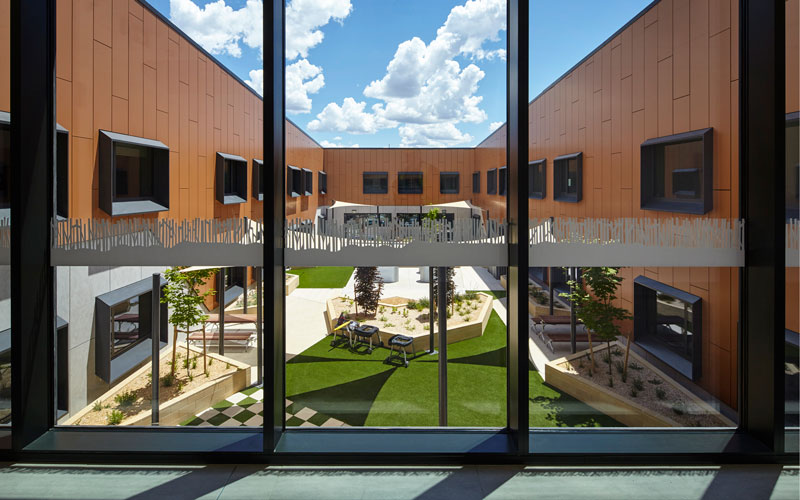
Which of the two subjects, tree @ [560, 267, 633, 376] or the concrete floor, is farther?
tree @ [560, 267, 633, 376]

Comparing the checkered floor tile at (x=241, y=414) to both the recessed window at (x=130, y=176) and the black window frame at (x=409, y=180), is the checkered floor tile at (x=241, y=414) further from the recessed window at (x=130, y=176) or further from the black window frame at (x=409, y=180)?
the black window frame at (x=409, y=180)

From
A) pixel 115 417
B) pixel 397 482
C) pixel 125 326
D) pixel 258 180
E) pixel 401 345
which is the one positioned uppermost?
pixel 258 180

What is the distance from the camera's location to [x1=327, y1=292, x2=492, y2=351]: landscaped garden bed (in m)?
3.06

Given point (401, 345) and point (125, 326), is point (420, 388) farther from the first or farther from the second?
point (125, 326)

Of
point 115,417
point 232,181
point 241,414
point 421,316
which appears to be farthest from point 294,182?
point 115,417

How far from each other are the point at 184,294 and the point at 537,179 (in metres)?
2.53

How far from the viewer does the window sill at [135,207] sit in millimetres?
2959

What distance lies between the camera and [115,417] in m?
3.03

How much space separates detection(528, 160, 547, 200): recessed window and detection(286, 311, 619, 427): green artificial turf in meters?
0.87

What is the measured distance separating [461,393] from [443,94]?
217 centimetres

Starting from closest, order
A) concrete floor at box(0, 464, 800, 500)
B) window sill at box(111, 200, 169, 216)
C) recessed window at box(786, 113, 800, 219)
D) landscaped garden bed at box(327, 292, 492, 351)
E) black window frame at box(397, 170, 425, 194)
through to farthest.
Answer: concrete floor at box(0, 464, 800, 500) < recessed window at box(786, 113, 800, 219) < window sill at box(111, 200, 169, 216) < landscaped garden bed at box(327, 292, 492, 351) < black window frame at box(397, 170, 425, 194)

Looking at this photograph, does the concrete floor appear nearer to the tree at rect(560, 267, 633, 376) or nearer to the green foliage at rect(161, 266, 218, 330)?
the tree at rect(560, 267, 633, 376)

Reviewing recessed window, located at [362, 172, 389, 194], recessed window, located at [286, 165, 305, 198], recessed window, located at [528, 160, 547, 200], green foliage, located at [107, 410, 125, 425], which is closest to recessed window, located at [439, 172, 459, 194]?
recessed window, located at [362, 172, 389, 194]

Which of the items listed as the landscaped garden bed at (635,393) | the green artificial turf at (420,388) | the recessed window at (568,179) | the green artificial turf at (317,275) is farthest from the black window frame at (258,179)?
the landscaped garden bed at (635,393)
